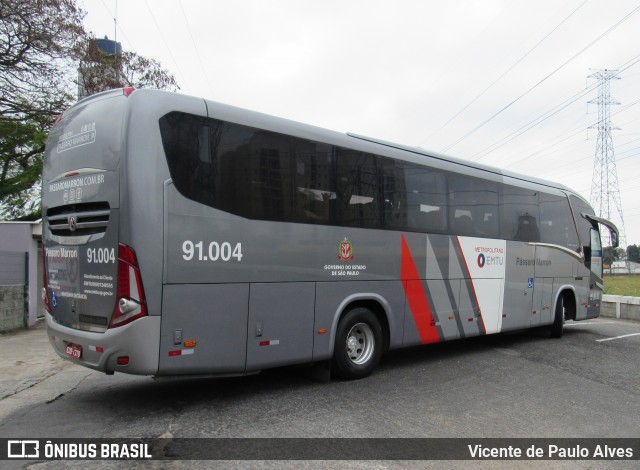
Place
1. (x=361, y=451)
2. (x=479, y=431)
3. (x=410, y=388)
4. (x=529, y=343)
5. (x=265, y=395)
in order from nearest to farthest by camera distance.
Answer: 1. (x=361, y=451)
2. (x=479, y=431)
3. (x=265, y=395)
4. (x=410, y=388)
5. (x=529, y=343)

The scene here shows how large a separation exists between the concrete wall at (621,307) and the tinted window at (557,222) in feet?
21.7

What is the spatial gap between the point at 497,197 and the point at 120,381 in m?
7.59

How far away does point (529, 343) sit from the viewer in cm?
1102

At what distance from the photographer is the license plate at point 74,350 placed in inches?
214

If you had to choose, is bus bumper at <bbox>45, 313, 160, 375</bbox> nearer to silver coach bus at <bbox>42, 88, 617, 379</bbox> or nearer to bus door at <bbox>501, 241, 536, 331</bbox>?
silver coach bus at <bbox>42, 88, 617, 379</bbox>

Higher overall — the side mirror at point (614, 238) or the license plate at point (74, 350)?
the side mirror at point (614, 238)

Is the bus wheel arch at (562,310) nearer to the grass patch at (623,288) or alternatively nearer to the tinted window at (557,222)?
the tinted window at (557,222)

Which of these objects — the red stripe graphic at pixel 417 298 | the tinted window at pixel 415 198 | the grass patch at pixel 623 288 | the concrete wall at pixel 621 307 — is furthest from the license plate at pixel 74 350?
the grass patch at pixel 623 288

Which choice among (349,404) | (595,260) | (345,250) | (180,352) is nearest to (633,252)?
(595,260)

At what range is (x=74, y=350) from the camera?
18.1 ft

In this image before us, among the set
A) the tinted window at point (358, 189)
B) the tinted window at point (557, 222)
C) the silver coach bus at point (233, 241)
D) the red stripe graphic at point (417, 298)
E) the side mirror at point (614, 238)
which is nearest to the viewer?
the silver coach bus at point (233, 241)

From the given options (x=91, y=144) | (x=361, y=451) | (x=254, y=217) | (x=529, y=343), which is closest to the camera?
(x=361, y=451)

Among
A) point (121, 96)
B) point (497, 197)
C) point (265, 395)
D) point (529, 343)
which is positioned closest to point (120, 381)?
point (265, 395)

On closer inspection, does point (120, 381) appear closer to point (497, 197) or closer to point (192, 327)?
point (192, 327)
